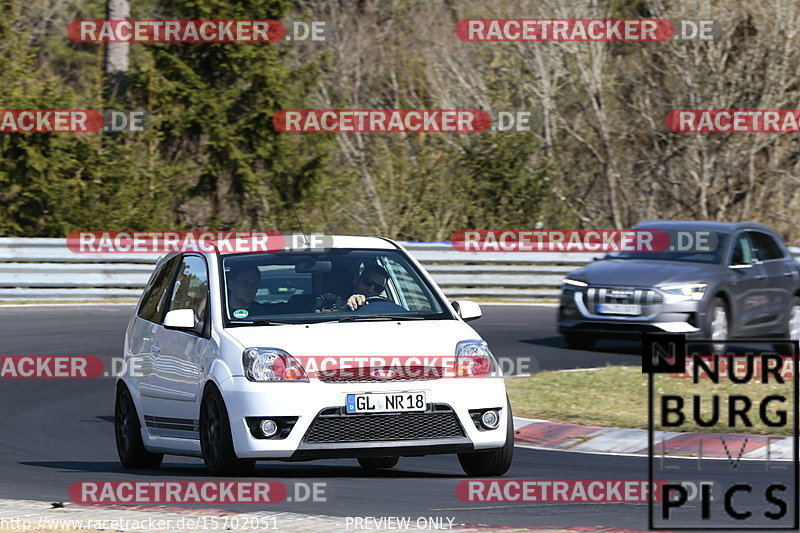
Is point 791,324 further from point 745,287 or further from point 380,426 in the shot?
point 380,426

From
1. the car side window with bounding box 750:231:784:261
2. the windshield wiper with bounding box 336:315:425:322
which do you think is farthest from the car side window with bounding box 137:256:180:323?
the car side window with bounding box 750:231:784:261

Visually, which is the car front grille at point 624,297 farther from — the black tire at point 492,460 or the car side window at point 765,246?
the black tire at point 492,460

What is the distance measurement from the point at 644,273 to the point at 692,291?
0.62 m

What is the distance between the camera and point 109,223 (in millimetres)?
27219

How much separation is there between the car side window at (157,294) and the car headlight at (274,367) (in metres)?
1.67

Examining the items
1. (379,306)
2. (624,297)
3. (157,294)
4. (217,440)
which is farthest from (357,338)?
(624,297)

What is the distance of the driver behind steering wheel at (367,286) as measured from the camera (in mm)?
9133

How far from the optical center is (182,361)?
357 inches

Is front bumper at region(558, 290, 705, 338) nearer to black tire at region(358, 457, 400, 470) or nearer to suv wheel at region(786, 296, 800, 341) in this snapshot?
suv wheel at region(786, 296, 800, 341)

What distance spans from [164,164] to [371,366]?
21288 mm

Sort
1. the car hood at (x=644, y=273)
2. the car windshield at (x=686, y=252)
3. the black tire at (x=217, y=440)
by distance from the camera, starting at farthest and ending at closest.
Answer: the car windshield at (x=686, y=252), the car hood at (x=644, y=273), the black tire at (x=217, y=440)

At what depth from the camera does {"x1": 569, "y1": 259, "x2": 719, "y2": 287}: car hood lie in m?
16.7

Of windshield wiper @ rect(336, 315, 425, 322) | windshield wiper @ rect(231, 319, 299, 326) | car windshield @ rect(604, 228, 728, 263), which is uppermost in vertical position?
car windshield @ rect(604, 228, 728, 263)

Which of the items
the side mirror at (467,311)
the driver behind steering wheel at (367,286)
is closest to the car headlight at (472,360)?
the side mirror at (467,311)
